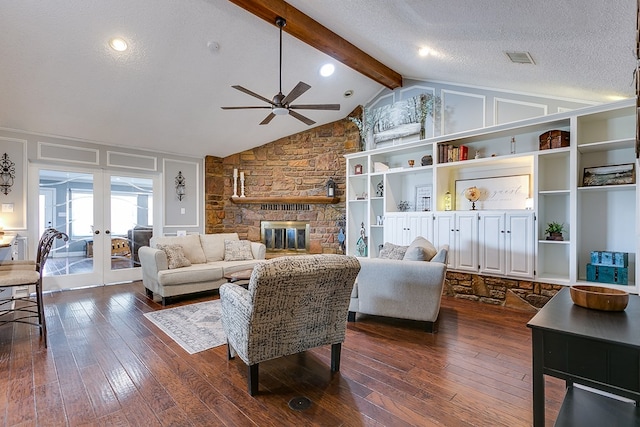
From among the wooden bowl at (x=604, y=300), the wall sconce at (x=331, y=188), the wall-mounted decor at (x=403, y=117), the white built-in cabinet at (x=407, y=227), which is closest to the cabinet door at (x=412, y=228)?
the white built-in cabinet at (x=407, y=227)

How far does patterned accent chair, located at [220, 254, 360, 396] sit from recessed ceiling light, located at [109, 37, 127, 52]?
2919mm

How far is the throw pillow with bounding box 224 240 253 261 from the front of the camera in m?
5.10

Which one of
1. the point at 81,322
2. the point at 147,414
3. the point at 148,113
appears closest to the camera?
the point at 147,414

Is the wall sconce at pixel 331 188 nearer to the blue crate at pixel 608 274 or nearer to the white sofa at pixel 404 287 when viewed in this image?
the white sofa at pixel 404 287

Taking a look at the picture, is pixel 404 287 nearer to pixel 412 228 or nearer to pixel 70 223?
pixel 412 228

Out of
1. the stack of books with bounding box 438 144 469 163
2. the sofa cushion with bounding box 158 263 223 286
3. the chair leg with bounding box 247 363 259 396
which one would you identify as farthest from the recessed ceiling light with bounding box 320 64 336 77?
the chair leg with bounding box 247 363 259 396

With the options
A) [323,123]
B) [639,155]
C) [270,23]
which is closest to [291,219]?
[323,123]

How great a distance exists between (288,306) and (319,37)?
3126 mm

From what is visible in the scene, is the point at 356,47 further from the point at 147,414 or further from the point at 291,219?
the point at 147,414

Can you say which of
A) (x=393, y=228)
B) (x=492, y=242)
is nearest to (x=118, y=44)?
(x=393, y=228)

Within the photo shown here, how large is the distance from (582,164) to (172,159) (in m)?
6.31

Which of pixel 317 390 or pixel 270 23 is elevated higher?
pixel 270 23

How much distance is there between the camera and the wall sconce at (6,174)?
168 inches

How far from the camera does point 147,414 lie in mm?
1800
